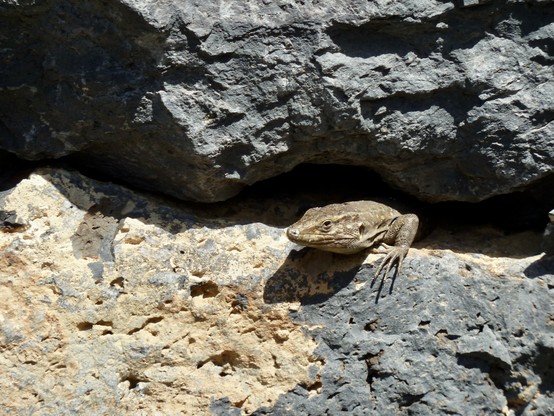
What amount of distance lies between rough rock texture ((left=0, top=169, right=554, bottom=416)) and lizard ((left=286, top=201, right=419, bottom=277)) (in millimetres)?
96

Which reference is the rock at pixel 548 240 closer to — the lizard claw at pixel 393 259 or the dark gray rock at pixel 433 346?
the dark gray rock at pixel 433 346

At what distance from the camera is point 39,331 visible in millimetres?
3637

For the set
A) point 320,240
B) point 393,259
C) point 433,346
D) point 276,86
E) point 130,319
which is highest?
point 276,86

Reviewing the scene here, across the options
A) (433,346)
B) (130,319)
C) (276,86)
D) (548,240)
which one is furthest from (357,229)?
(130,319)

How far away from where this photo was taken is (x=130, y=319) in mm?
3742

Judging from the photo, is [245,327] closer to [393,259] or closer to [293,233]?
[293,233]

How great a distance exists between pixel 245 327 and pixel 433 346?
919mm

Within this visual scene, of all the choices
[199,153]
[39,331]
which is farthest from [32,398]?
[199,153]

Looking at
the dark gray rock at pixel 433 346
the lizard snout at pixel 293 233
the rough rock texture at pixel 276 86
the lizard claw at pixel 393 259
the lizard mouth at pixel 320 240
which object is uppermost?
the rough rock texture at pixel 276 86

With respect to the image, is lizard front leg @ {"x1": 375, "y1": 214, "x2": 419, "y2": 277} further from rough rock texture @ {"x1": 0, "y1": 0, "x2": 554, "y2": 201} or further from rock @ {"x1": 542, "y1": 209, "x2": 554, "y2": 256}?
rock @ {"x1": 542, "y1": 209, "x2": 554, "y2": 256}

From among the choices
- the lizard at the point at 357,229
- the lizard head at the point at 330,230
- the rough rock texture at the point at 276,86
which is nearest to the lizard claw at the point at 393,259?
the lizard at the point at 357,229

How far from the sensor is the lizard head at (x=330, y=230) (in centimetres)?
368

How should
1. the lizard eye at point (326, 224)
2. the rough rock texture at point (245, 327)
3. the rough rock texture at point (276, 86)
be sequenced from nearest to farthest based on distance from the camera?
the rough rock texture at point (276, 86)
the rough rock texture at point (245, 327)
the lizard eye at point (326, 224)

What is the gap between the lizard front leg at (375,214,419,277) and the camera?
386cm
